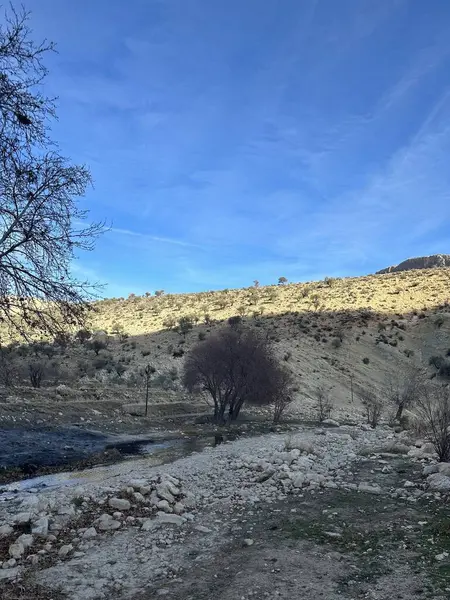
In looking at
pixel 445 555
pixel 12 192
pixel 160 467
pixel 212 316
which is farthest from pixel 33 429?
pixel 212 316

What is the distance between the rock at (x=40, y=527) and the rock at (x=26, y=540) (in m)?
0.21

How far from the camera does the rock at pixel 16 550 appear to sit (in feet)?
23.5

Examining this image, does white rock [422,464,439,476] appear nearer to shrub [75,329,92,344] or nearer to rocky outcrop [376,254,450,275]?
shrub [75,329,92,344]

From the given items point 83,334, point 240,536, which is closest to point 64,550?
point 240,536

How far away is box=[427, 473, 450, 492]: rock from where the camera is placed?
10.0m

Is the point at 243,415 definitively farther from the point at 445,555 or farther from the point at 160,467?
the point at 445,555

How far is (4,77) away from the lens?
20.4ft

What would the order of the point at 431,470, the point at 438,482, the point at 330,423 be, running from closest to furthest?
1. the point at 438,482
2. the point at 431,470
3. the point at 330,423

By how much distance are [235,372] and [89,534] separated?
20029mm

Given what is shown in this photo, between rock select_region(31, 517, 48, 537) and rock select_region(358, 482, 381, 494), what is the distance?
6168 millimetres

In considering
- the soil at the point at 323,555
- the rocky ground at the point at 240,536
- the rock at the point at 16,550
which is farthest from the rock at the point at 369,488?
the rock at the point at 16,550

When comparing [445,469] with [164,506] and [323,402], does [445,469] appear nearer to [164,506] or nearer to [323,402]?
[164,506]

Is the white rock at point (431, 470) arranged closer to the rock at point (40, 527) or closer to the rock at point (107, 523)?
the rock at point (107, 523)

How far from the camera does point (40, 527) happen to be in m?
8.20
